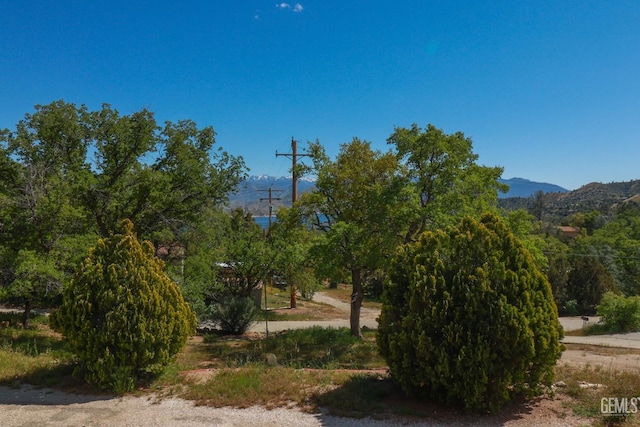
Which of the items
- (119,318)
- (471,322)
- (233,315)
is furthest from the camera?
(233,315)

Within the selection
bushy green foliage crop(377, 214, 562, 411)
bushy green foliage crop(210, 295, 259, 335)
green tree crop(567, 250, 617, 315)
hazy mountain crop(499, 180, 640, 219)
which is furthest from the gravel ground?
hazy mountain crop(499, 180, 640, 219)

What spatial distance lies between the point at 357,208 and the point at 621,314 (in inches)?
718

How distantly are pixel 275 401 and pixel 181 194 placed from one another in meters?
8.60

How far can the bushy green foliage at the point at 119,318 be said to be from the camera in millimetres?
6762

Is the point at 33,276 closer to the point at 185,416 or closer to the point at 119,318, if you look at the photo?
the point at 119,318

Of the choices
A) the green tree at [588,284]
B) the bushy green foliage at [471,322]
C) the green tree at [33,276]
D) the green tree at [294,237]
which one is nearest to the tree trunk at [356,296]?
the green tree at [294,237]

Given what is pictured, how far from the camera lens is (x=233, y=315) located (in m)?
17.0

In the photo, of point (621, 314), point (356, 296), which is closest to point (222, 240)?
point (356, 296)

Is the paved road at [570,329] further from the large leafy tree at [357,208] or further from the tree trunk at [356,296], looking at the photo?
the large leafy tree at [357,208]

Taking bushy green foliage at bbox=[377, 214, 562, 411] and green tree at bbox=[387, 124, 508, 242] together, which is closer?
bushy green foliage at bbox=[377, 214, 562, 411]

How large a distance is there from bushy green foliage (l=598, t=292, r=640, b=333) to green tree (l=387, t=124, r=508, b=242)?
15.0m

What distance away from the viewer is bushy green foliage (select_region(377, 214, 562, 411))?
5.76m

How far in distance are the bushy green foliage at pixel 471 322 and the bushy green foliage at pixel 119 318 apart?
3.47 metres

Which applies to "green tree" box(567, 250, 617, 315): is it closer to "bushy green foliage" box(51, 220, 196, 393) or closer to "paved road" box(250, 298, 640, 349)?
"paved road" box(250, 298, 640, 349)
